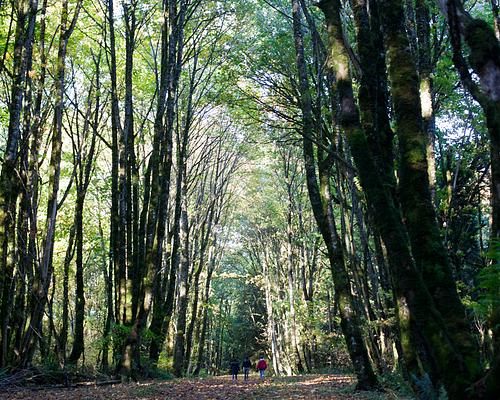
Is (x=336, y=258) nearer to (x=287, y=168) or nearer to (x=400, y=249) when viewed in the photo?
(x=400, y=249)

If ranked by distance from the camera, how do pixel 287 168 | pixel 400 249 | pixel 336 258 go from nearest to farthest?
pixel 400 249 → pixel 336 258 → pixel 287 168

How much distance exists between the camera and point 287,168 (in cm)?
2762

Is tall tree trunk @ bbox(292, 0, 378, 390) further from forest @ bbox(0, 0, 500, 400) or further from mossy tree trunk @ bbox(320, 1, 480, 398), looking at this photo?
mossy tree trunk @ bbox(320, 1, 480, 398)

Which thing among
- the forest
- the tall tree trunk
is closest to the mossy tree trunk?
the forest

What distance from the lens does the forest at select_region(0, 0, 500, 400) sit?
169 inches

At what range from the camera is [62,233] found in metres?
23.1

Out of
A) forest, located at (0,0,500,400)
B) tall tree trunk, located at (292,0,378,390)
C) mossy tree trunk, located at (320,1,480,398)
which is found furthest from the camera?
tall tree trunk, located at (292,0,378,390)

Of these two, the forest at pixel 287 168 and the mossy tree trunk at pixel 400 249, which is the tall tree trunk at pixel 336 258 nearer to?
the forest at pixel 287 168

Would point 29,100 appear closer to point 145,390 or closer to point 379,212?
point 145,390

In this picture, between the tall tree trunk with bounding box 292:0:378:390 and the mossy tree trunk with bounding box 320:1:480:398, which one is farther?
the tall tree trunk with bounding box 292:0:378:390

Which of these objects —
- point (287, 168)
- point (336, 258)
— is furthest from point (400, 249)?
point (287, 168)


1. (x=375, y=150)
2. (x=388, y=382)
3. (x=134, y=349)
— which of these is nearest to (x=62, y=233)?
(x=134, y=349)

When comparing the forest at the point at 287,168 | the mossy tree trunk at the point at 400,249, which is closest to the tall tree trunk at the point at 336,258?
the forest at the point at 287,168

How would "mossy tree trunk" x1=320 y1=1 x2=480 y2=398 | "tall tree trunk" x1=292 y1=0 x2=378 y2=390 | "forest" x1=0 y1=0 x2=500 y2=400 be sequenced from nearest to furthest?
"mossy tree trunk" x1=320 y1=1 x2=480 y2=398
"forest" x1=0 y1=0 x2=500 y2=400
"tall tree trunk" x1=292 y1=0 x2=378 y2=390
